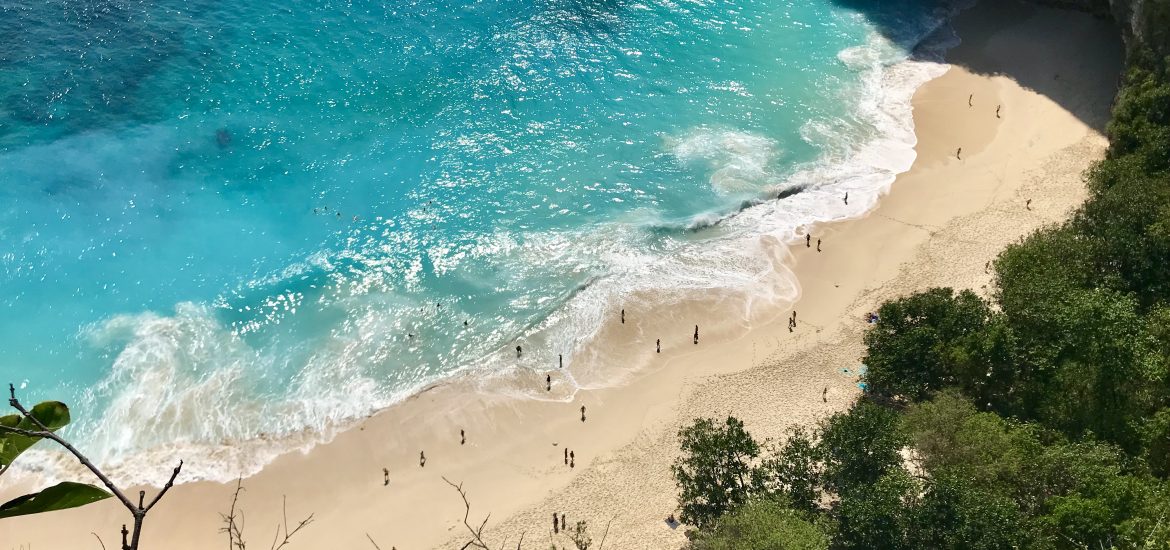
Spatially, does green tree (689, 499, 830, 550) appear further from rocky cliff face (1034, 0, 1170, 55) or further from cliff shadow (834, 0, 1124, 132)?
rocky cliff face (1034, 0, 1170, 55)

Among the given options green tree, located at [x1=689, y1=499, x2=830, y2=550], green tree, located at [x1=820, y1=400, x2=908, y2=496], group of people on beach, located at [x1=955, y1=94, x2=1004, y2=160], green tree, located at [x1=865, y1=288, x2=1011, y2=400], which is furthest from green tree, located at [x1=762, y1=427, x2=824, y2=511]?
group of people on beach, located at [x1=955, y1=94, x2=1004, y2=160]

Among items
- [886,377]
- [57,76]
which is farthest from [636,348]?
[57,76]

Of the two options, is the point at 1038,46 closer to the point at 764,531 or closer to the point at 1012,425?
the point at 1012,425

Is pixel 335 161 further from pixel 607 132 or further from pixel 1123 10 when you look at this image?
pixel 1123 10

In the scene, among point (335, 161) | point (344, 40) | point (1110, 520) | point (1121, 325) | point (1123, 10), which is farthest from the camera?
point (344, 40)

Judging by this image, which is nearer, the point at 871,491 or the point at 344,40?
the point at 871,491

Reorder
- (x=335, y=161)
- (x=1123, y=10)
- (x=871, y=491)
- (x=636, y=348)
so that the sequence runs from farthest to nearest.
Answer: (x=1123, y=10)
(x=335, y=161)
(x=636, y=348)
(x=871, y=491)

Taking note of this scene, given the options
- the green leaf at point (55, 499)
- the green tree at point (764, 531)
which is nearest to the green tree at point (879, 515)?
the green tree at point (764, 531)
